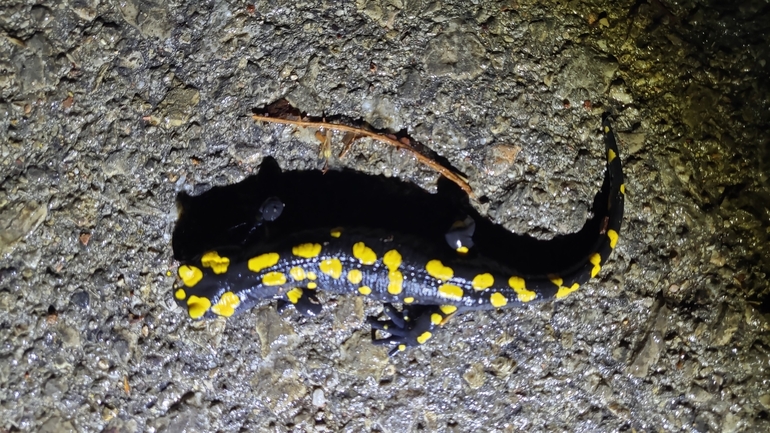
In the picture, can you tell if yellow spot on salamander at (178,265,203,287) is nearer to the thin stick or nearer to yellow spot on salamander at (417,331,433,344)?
the thin stick

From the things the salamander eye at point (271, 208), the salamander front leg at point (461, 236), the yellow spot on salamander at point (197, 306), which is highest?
the salamander front leg at point (461, 236)

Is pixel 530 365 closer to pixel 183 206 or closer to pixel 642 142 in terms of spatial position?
pixel 642 142

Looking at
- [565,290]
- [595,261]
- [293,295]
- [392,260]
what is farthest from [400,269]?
[595,261]

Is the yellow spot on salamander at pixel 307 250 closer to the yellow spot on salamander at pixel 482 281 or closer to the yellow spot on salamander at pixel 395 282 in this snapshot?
the yellow spot on salamander at pixel 395 282

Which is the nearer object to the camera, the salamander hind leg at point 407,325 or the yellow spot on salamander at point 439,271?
the yellow spot on salamander at point 439,271

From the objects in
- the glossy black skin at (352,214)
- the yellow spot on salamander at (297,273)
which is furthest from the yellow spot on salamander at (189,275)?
the yellow spot on salamander at (297,273)

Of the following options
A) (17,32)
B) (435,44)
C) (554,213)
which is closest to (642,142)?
(554,213)
